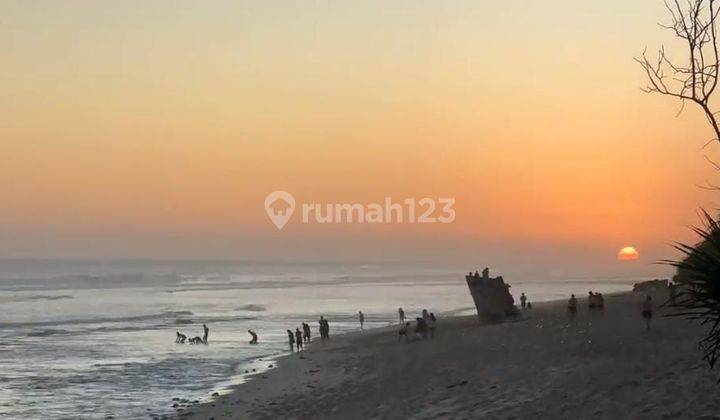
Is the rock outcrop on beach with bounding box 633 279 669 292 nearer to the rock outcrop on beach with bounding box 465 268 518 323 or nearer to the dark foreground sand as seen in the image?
the rock outcrop on beach with bounding box 465 268 518 323

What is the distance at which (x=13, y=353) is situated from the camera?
33625 millimetres

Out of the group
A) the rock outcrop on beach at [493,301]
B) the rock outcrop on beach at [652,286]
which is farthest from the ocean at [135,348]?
the rock outcrop on beach at [652,286]

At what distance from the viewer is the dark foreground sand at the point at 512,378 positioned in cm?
1325

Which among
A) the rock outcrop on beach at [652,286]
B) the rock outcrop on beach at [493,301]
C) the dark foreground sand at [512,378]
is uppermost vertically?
the rock outcrop on beach at [652,286]

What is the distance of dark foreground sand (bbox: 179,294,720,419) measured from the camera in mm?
13250

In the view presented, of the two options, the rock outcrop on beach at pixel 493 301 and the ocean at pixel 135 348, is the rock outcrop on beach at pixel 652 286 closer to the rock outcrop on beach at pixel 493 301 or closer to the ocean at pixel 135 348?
the ocean at pixel 135 348

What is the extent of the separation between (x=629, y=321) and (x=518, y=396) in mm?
10110

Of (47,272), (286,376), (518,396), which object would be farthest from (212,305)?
(47,272)

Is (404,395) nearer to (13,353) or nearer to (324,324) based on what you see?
(324,324)

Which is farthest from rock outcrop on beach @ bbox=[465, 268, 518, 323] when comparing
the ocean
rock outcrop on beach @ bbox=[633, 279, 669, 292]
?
rock outcrop on beach @ bbox=[633, 279, 669, 292]

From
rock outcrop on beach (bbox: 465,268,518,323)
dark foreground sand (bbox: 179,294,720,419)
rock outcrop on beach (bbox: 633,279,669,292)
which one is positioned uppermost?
rock outcrop on beach (bbox: 633,279,669,292)

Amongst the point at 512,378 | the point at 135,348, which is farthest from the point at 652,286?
the point at 512,378

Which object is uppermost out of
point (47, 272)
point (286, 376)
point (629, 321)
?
point (47, 272)

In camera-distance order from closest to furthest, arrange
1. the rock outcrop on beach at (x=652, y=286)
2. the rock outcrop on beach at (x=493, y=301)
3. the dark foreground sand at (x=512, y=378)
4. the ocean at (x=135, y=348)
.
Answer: the dark foreground sand at (x=512, y=378)
the ocean at (x=135, y=348)
the rock outcrop on beach at (x=493, y=301)
the rock outcrop on beach at (x=652, y=286)
